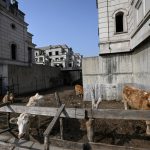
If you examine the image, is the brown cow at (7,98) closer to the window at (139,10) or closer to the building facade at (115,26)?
the building facade at (115,26)

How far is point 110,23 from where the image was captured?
16938 millimetres

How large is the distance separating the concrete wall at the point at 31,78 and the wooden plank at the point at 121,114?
19.7 meters

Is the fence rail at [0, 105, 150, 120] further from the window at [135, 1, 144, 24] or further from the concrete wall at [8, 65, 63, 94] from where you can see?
the concrete wall at [8, 65, 63, 94]

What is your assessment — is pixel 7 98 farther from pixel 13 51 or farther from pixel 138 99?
pixel 13 51

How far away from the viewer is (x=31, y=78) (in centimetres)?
2994

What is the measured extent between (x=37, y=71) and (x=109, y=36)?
1792cm

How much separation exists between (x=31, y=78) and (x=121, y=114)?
25.2 metres

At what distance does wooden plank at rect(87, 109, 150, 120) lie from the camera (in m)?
5.54

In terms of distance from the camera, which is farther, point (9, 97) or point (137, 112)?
point (9, 97)

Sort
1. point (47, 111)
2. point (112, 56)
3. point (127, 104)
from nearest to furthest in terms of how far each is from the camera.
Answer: point (47, 111), point (127, 104), point (112, 56)

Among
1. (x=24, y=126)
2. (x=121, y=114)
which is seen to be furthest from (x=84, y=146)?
(x=24, y=126)

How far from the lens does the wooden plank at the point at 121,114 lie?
18.2 feet

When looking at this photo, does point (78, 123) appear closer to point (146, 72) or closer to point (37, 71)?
point (146, 72)

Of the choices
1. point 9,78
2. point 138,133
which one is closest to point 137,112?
point 138,133
